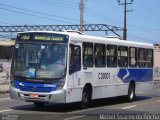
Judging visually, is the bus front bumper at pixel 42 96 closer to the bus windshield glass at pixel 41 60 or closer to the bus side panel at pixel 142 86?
the bus windshield glass at pixel 41 60

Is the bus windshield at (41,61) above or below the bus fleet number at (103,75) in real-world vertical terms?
above

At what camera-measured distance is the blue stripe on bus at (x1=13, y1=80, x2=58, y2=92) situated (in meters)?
16.6

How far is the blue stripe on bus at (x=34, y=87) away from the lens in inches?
654

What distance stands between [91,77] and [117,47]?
318cm

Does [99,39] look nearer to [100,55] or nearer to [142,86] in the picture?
[100,55]

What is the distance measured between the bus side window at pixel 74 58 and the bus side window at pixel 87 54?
1.64ft

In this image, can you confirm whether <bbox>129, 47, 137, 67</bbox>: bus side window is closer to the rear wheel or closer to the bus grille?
the rear wheel

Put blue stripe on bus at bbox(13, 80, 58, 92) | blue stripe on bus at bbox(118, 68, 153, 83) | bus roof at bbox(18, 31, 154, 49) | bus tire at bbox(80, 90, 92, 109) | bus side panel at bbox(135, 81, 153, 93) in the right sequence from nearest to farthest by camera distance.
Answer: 1. blue stripe on bus at bbox(13, 80, 58, 92)
2. bus roof at bbox(18, 31, 154, 49)
3. bus tire at bbox(80, 90, 92, 109)
4. blue stripe on bus at bbox(118, 68, 153, 83)
5. bus side panel at bbox(135, 81, 153, 93)

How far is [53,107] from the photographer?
19.0m

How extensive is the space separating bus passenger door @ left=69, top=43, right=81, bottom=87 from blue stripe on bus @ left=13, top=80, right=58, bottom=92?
0.78 m

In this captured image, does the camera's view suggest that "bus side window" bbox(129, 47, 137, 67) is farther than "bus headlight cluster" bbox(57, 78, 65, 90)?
Yes

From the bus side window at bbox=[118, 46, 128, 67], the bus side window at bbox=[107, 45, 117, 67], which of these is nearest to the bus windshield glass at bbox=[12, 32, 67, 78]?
the bus side window at bbox=[107, 45, 117, 67]

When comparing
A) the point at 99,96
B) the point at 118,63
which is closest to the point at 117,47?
the point at 118,63

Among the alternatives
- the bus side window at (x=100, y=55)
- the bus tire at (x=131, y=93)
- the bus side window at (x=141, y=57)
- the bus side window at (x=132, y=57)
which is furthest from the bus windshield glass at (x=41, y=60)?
the bus side window at (x=141, y=57)
